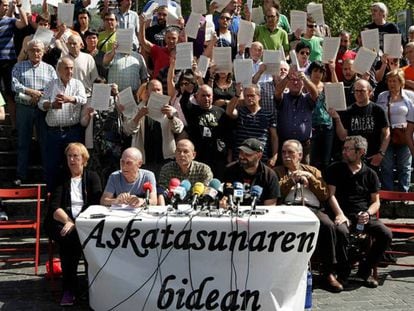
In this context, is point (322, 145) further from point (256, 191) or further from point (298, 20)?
point (256, 191)

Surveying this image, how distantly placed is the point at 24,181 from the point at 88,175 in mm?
2405

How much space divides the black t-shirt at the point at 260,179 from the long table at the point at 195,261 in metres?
0.99

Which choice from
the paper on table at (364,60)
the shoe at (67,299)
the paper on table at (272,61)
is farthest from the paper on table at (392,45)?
the shoe at (67,299)

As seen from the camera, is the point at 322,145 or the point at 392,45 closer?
the point at 322,145

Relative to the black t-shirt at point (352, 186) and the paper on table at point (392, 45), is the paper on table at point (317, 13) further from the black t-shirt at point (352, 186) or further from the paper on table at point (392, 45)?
the black t-shirt at point (352, 186)

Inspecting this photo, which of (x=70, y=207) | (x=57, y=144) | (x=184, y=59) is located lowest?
(x=70, y=207)

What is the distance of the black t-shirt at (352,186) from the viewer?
7.28 m

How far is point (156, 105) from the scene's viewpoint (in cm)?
763

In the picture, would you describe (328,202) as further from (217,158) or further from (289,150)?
(217,158)

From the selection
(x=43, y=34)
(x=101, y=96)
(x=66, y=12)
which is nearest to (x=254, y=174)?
(x=101, y=96)

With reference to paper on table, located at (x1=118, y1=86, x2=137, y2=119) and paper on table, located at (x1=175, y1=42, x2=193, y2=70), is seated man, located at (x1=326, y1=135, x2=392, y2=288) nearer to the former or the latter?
paper on table, located at (x1=175, y1=42, x2=193, y2=70)

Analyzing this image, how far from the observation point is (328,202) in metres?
7.13

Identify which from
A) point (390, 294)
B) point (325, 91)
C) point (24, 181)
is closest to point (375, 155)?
point (325, 91)

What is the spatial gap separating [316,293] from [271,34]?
15.9 feet
